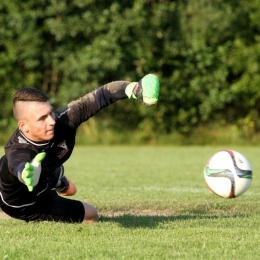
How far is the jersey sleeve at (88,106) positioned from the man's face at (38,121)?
35cm

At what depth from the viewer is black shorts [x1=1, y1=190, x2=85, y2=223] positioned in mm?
6425

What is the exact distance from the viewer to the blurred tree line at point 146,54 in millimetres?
23609

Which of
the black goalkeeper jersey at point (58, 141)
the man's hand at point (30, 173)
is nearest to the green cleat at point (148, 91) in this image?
the black goalkeeper jersey at point (58, 141)

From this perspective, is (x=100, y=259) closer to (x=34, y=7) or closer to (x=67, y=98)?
(x=67, y=98)

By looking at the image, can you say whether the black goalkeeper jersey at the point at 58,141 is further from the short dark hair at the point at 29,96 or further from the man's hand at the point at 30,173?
the man's hand at the point at 30,173

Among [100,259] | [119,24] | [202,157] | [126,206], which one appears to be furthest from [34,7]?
[100,259]

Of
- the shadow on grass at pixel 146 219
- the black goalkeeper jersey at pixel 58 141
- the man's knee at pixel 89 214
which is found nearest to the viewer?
the black goalkeeper jersey at pixel 58 141

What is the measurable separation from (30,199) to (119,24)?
1786 cm

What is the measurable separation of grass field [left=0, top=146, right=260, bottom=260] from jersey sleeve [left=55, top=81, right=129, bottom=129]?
104cm

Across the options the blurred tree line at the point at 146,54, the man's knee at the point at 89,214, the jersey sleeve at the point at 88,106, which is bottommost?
the man's knee at the point at 89,214

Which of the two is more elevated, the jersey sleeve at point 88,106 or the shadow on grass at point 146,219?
the jersey sleeve at point 88,106

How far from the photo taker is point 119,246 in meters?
5.37

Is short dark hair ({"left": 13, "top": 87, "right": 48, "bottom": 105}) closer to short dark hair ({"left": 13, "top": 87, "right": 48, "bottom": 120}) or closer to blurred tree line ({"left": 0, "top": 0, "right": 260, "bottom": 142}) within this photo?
short dark hair ({"left": 13, "top": 87, "right": 48, "bottom": 120})

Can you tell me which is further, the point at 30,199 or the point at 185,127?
the point at 185,127
